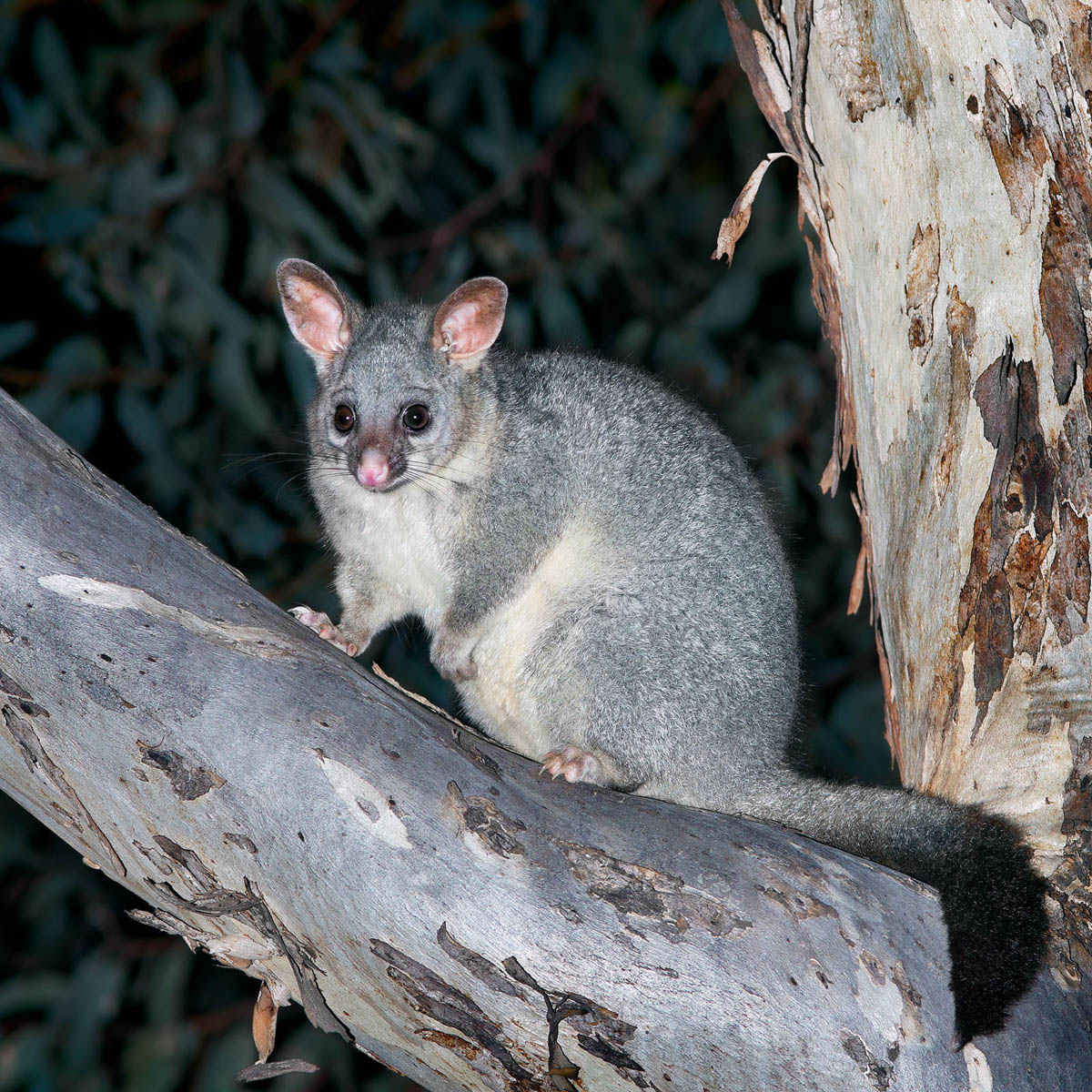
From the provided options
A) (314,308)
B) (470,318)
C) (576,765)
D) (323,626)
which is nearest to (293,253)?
(314,308)

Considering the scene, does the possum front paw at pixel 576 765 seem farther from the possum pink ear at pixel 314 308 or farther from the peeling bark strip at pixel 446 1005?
the possum pink ear at pixel 314 308

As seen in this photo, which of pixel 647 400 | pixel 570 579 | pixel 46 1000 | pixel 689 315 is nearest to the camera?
pixel 570 579

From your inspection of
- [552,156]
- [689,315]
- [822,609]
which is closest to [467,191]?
[552,156]

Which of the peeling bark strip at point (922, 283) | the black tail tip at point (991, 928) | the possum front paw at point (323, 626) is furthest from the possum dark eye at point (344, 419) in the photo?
the black tail tip at point (991, 928)

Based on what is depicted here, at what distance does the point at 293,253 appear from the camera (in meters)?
4.00

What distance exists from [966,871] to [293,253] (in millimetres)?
2958

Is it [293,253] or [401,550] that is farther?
[293,253]

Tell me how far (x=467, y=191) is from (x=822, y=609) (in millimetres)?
1899

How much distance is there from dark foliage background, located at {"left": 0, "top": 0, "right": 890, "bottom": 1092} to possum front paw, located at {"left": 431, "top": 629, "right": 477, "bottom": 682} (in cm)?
130

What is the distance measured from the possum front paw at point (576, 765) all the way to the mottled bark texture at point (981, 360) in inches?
20.8

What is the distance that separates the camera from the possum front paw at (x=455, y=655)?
2469 mm

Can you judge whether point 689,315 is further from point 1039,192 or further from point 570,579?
point 1039,192

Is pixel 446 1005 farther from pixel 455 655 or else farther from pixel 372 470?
pixel 372 470

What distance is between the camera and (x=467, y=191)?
14.7 ft
